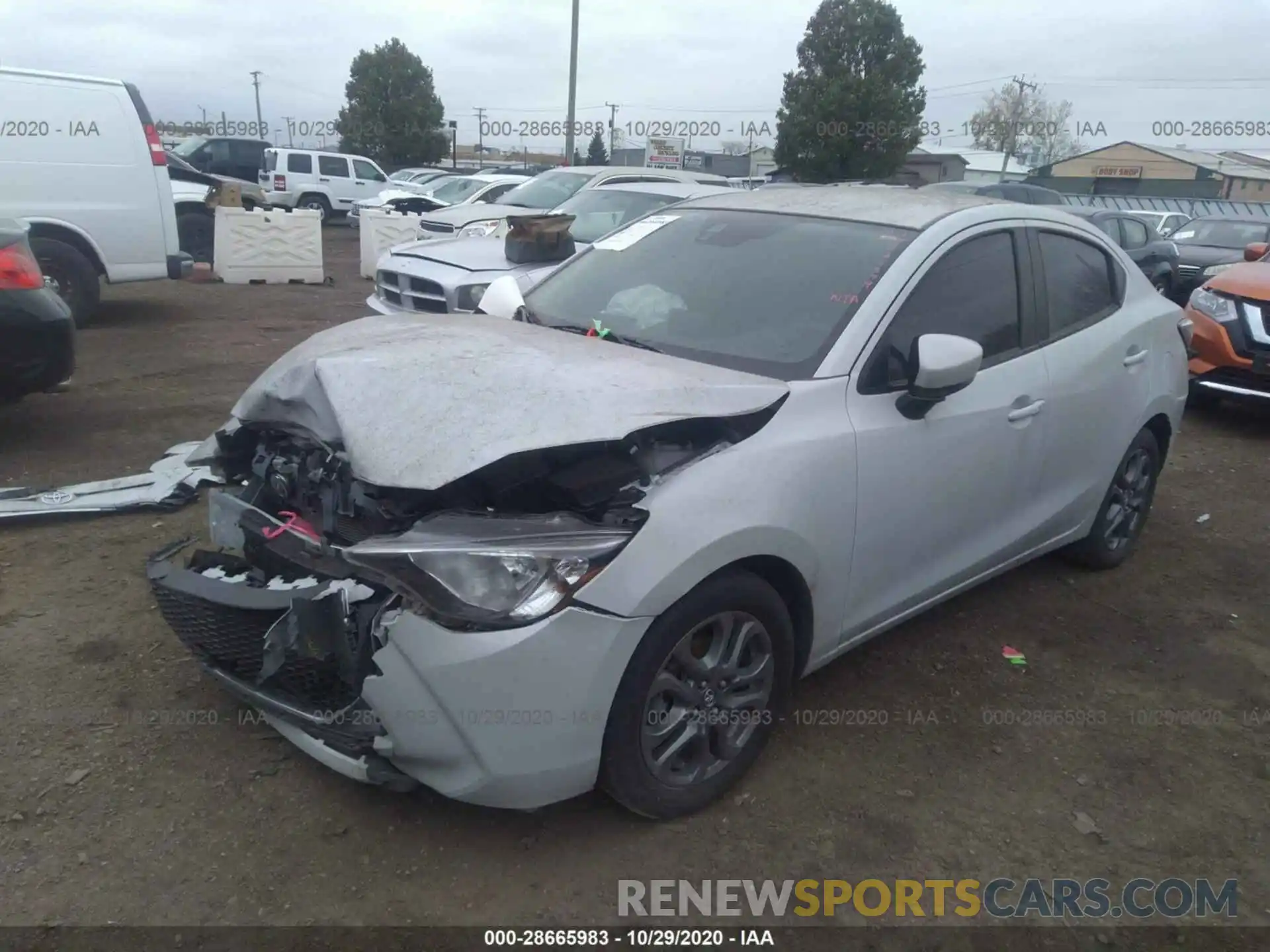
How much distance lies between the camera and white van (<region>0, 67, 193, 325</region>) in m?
8.16

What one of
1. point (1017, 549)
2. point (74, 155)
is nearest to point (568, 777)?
point (1017, 549)

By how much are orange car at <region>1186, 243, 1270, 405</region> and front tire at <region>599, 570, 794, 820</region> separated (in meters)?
6.15

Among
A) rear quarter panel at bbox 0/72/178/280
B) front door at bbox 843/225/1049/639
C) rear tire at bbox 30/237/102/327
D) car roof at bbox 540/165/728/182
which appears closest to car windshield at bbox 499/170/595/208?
car roof at bbox 540/165/728/182

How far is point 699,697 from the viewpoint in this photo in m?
2.74

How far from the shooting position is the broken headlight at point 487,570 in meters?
2.32

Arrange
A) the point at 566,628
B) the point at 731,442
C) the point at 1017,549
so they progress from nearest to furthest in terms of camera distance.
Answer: the point at 566,628 < the point at 731,442 < the point at 1017,549

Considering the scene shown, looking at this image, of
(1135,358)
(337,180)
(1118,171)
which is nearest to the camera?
(1135,358)

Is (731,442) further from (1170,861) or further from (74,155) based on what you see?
(74,155)

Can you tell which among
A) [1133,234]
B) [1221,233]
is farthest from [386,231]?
[1221,233]

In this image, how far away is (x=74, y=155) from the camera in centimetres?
847

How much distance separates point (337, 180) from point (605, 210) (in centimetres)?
1821

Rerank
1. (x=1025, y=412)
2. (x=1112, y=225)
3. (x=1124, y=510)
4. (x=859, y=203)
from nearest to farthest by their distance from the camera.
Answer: (x=1025, y=412) → (x=859, y=203) → (x=1124, y=510) → (x=1112, y=225)

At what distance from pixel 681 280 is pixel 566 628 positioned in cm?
175

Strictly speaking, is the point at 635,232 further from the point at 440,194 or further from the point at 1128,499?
the point at 440,194
